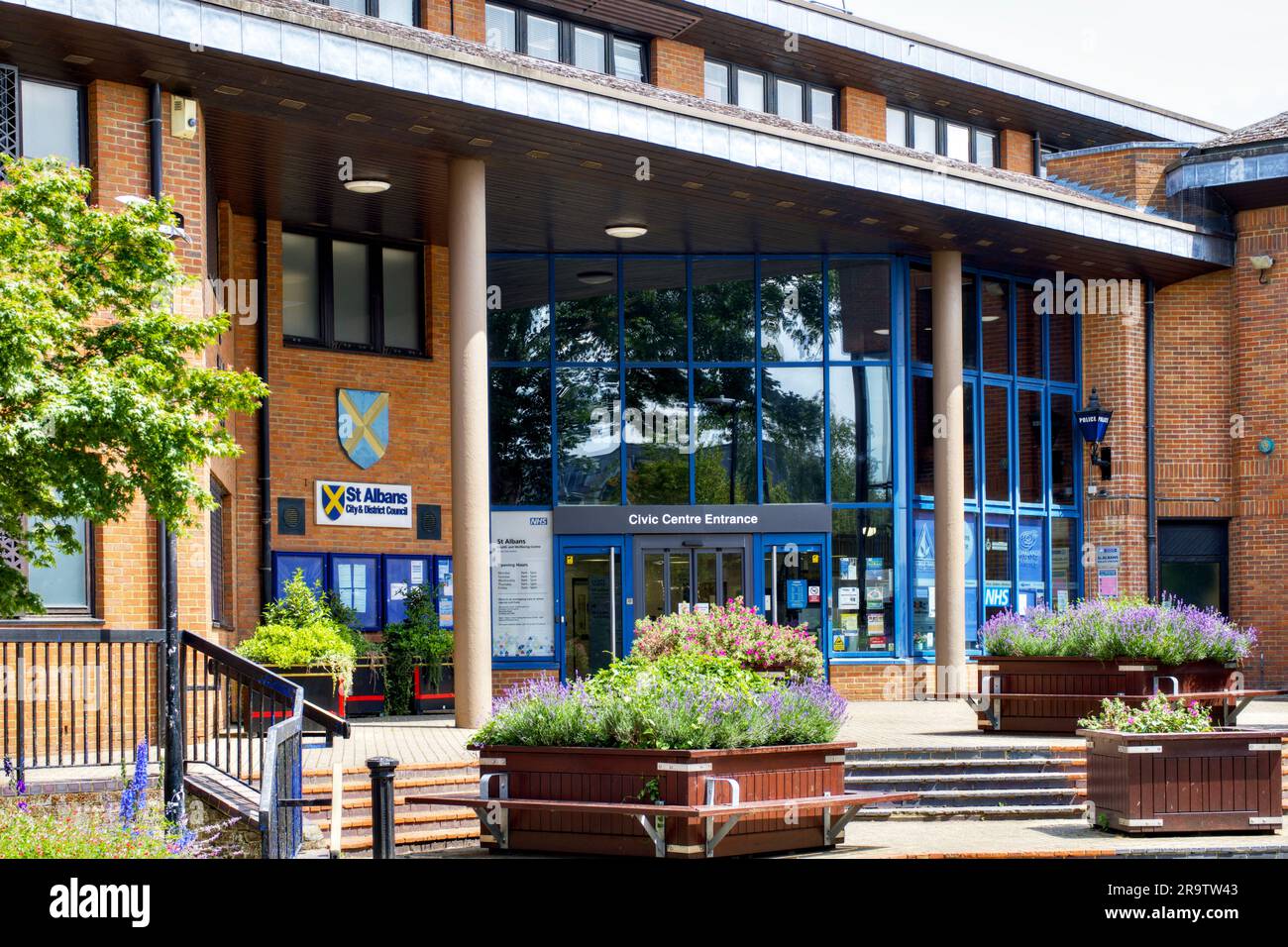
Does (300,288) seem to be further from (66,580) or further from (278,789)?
(278,789)

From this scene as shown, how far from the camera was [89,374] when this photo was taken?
9.55 metres

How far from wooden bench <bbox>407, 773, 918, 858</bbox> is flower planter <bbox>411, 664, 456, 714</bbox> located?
9.38 metres

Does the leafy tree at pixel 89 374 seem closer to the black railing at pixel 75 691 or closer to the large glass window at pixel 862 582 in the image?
the black railing at pixel 75 691

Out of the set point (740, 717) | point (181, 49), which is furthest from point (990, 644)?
point (181, 49)

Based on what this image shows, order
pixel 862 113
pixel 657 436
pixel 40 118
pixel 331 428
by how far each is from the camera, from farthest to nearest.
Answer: pixel 862 113 < pixel 657 436 < pixel 331 428 < pixel 40 118

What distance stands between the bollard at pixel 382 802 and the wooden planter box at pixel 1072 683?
8562 mm

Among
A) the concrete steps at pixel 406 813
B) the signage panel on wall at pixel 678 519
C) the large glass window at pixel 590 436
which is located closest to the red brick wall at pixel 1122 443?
the signage panel on wall at pixel 678 519

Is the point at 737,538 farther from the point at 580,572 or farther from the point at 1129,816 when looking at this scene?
the point at 1129,816

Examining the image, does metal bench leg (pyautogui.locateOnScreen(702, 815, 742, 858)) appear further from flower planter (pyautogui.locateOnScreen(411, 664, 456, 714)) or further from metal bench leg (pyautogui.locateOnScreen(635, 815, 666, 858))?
flower planter (pyautogui.locateOnScreen(411, 664, 456, 714))

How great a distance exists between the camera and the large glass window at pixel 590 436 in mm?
22969

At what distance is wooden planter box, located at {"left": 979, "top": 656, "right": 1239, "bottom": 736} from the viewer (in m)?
16.2

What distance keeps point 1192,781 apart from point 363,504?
1234 centimetres

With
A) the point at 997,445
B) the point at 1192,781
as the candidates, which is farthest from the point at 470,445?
the point at 997,445
